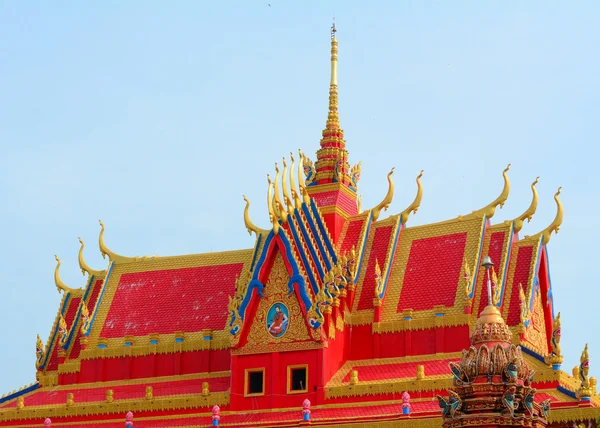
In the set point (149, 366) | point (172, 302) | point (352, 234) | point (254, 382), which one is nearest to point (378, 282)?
point (352, 234)

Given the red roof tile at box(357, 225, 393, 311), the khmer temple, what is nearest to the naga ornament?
the khmer temple

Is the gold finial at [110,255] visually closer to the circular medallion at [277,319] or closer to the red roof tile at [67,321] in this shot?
the red roof tile at [67,321]

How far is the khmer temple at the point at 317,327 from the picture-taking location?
34.2 meters

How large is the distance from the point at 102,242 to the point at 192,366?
6.72 meters

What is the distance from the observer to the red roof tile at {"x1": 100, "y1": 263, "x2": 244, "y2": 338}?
3938 cm

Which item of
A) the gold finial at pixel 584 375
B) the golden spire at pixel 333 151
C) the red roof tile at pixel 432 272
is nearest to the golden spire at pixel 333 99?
the golden spire at pixel 333 151

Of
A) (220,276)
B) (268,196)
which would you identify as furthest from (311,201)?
(220,276)

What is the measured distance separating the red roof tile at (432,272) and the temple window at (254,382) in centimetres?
417

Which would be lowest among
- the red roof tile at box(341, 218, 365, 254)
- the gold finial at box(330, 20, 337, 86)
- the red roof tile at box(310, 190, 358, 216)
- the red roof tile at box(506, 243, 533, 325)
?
the red roof tile at box(506, 243, 533, 325)

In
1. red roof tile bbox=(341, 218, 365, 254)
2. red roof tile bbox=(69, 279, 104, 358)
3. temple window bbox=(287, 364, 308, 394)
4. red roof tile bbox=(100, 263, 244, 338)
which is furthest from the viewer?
red roof tile bbox=(69, 279, 104, 358)

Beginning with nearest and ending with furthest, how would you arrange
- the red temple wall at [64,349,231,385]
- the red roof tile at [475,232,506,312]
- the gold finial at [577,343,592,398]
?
the gold finial at [577,343,592,398], the red roof tile at [475,232,506,312], the red temple wall at [64,349,231,385]

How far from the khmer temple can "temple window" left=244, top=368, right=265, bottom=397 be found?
0.14ft

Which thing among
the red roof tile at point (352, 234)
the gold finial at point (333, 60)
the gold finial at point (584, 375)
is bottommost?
the gold finial at point (584, 375)

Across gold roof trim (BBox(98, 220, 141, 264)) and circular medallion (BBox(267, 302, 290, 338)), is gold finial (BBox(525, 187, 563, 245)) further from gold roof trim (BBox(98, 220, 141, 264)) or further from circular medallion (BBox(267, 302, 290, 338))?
gold roof trim (BBox(98, 220, 141, 264))
